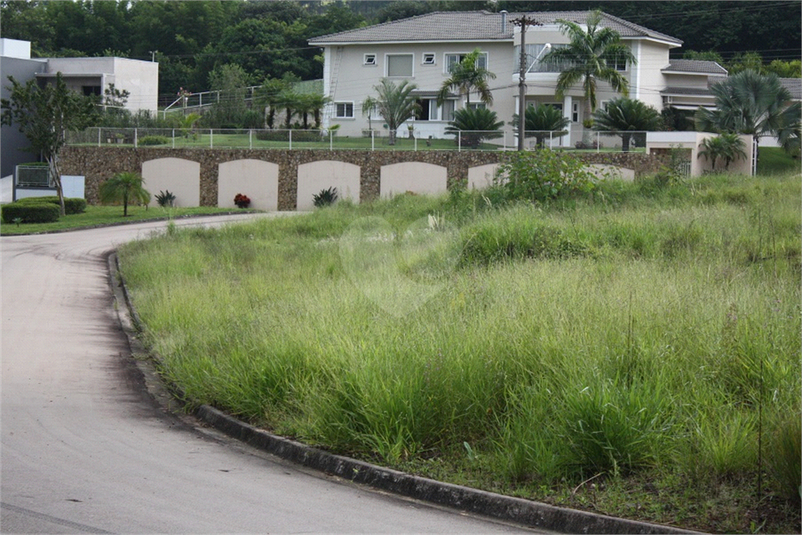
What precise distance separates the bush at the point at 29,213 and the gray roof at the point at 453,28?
26.2 meters

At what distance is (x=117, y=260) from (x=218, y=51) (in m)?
60.9

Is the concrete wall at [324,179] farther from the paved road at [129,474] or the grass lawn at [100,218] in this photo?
the paved road at [129,474]

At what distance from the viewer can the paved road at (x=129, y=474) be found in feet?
20.8

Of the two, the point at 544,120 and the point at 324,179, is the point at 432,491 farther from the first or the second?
the point at 324,179

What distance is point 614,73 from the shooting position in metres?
50.8

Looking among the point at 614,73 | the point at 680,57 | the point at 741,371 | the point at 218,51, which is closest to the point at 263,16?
the point at 218,51

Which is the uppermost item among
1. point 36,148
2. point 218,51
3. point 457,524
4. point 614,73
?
point 218,51

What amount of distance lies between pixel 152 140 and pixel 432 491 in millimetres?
A: 47274

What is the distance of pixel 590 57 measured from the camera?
50.4 m

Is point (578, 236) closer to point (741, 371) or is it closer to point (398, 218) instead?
point (741, 371)

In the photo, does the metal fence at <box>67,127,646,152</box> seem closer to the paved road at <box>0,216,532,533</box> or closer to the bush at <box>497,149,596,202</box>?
the bush at <box>497,149,596,202</box>

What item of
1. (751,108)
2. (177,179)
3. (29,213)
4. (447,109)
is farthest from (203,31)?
(751,108)

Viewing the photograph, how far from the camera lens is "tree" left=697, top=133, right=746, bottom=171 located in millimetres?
41594

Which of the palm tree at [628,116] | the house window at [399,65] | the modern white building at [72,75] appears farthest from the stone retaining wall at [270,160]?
the house window at [399,65]
